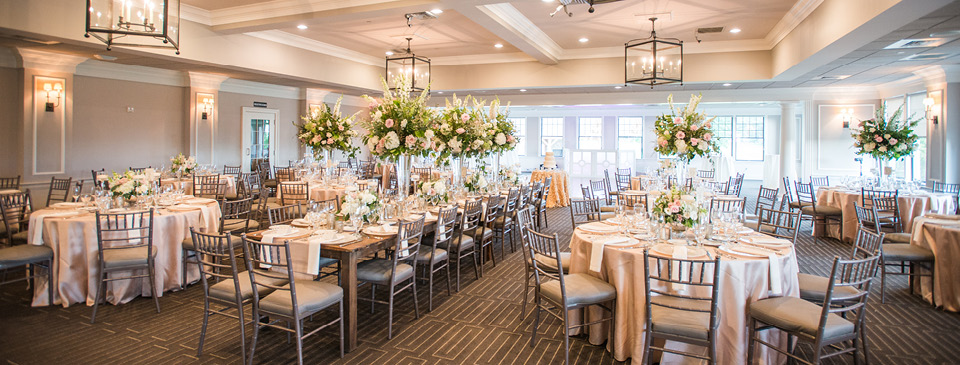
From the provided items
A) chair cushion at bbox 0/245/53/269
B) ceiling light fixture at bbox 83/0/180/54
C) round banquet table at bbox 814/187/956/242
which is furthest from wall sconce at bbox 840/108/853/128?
chair cushion at bbox 0/245/53/269

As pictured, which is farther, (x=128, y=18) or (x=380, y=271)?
(x=128, y=18)

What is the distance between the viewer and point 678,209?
361cm

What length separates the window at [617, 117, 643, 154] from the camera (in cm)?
1920

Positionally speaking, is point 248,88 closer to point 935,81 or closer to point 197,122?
point 197,122

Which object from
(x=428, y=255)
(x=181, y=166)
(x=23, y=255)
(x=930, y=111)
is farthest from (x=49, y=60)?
(x=930, y=111)

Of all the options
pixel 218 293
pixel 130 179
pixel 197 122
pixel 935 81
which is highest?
pixel 935 81

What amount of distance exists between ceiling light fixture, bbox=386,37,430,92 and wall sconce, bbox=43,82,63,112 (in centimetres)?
599

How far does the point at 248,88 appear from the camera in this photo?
41.4ft

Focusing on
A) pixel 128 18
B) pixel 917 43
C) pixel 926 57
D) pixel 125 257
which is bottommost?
pixel 125 257

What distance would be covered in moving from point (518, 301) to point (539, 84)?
297 inches

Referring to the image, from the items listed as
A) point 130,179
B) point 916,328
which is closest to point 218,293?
point 130,179

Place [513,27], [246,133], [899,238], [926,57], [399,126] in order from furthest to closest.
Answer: [246,133], [926,57], [513,27], [899,238], [399,126]

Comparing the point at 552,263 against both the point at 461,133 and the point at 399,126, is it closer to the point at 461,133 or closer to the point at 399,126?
the point at 399,126

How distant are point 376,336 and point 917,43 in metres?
7.99
